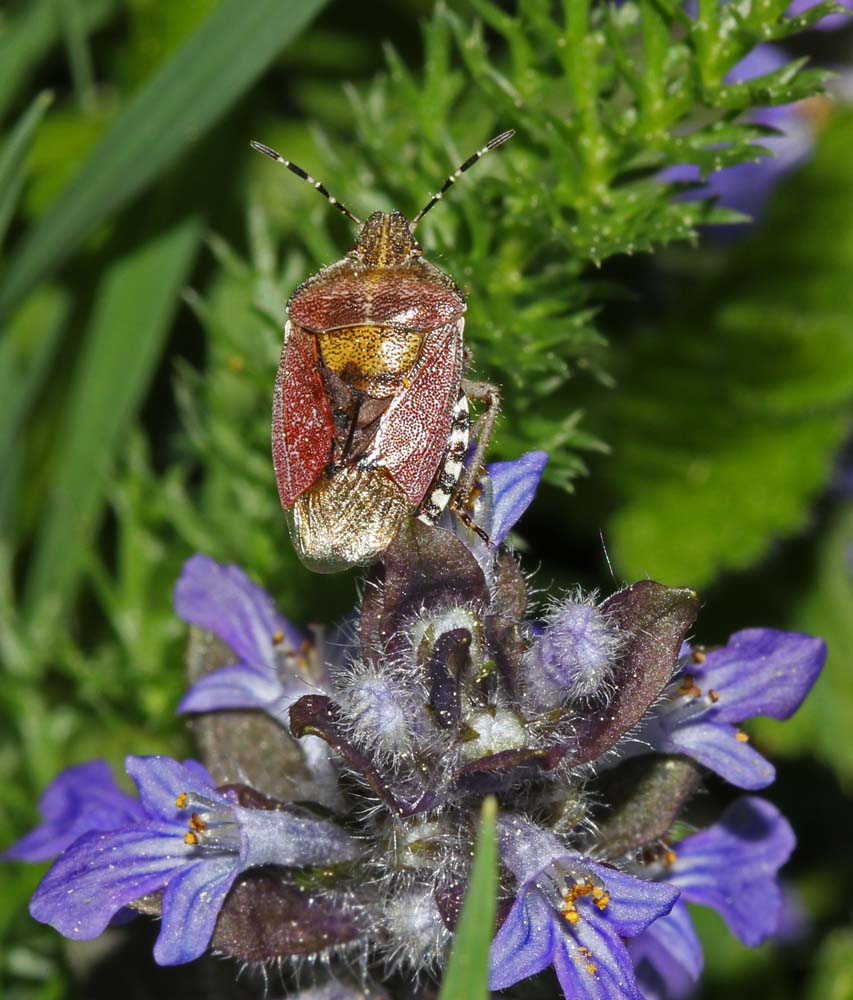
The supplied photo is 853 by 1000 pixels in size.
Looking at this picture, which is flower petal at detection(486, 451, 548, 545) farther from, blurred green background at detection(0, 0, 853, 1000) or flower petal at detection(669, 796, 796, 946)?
flower petal at detection(669, 796, 796, 946)

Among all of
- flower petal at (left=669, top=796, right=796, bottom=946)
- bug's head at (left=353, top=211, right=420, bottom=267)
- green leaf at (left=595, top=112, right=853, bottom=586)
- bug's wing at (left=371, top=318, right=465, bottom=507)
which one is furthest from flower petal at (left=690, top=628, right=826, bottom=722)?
green leaf at (left=595, top=112, right=853, bottom=586)

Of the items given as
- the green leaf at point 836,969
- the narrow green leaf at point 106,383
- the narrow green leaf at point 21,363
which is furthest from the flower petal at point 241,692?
the green leaf at point 836,969

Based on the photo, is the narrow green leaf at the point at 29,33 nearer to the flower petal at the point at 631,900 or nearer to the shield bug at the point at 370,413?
the shield bug at the point at 370,413

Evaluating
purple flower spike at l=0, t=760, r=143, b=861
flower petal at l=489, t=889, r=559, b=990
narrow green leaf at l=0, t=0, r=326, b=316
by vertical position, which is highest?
narrow green leaf at l=0, t=0, r=326, b=316

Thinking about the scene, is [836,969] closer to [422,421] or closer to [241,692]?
[241,692]

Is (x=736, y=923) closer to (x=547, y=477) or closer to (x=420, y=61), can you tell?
(x=547, y=477)

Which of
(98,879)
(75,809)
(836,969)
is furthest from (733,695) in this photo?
(836,969)
